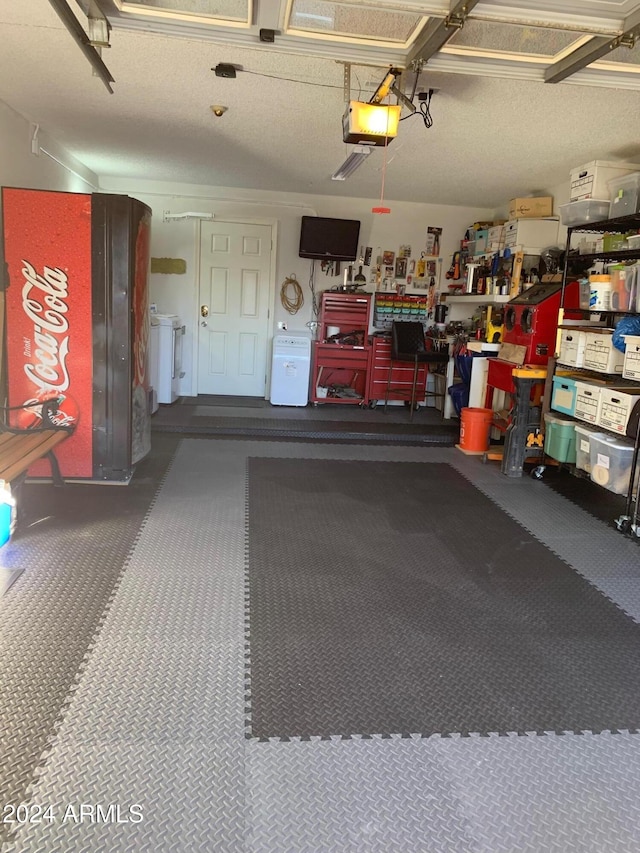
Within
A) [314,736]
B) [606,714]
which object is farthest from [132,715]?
[606,714]

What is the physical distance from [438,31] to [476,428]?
12.5 feet

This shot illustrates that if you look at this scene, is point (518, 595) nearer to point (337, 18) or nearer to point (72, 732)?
point (72, 732)

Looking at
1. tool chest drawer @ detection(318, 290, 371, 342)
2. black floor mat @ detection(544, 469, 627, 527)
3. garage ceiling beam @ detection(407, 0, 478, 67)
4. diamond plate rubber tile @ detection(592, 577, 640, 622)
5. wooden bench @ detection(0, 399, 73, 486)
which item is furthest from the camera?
tool chest drawer @ detection(318, 290, 371, 342)

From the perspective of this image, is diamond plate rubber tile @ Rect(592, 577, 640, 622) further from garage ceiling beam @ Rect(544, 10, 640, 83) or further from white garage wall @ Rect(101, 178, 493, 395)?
white garage wall @ Rect(101, 178, 493, 395)

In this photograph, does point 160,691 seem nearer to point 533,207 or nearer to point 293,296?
point 533,207

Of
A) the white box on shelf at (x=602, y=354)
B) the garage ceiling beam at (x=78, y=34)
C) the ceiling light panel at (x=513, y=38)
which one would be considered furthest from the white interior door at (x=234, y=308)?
the ceiling light panel at (x=513, y=38)

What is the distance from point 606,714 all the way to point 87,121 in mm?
5286

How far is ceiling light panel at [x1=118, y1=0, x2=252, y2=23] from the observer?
8.67ft

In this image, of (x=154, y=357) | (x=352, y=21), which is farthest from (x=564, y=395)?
(x=154, y=357)

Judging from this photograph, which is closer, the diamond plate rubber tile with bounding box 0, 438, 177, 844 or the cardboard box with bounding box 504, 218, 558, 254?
the diamond plate rubber tile with bounding box 0, 438, 177, 844

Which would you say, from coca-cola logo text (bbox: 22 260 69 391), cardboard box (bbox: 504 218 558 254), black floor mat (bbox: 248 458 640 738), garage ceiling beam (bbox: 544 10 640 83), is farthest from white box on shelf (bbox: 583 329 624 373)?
coca-cola logo text (bbox: 22 260 69 391)

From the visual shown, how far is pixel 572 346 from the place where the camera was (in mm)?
4863

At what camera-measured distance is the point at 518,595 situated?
3.13 m

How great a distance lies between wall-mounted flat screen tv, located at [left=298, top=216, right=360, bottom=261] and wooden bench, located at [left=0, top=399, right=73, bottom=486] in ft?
14.1
